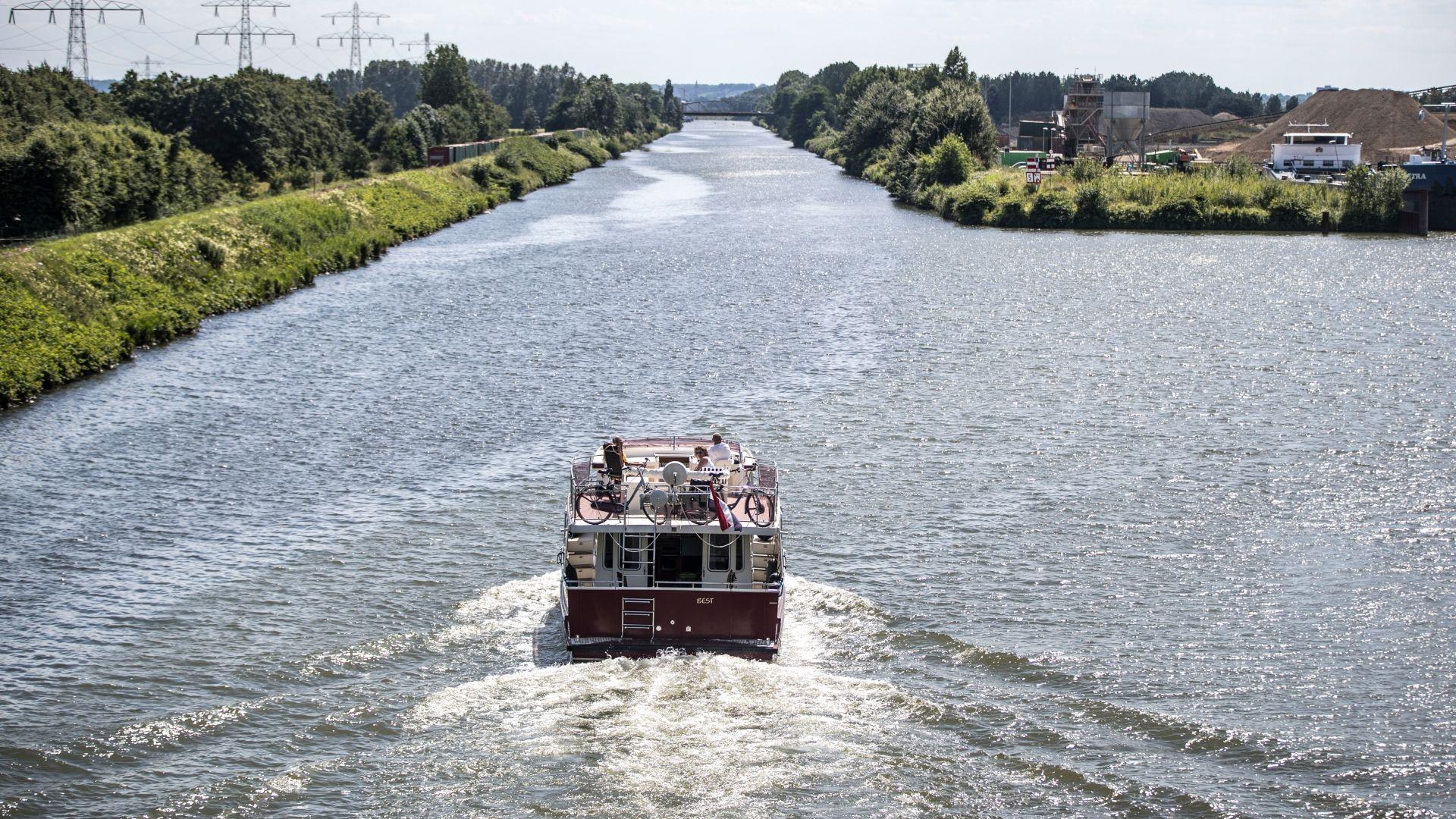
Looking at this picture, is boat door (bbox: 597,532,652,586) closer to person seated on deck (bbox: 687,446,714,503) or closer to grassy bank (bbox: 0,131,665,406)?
person seated on deck (bbox: 687,446,714,503)

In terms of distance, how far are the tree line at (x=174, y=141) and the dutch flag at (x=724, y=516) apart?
182 ft

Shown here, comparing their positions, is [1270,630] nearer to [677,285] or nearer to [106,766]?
[106,766]

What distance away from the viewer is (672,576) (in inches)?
1109

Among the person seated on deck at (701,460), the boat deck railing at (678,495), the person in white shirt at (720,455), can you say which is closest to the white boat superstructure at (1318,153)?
the person in white shirt at (720,455)

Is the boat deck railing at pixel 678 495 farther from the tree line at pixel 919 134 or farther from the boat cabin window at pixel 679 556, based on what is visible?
the tree line at pixel 919 134

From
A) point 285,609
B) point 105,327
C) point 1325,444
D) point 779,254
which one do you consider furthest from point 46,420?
point 779,254

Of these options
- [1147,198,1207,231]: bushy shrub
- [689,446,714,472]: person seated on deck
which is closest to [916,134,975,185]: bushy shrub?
[1147,198,1207,231]: bushy shrub

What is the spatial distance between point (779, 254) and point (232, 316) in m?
37.7

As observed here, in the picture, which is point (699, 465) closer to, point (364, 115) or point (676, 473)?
point (676, 473)

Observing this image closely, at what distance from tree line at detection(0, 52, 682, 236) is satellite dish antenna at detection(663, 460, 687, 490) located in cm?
5471

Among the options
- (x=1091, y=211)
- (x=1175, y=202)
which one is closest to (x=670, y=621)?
(x=1091, y=211)

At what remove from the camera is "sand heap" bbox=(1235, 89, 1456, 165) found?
16238cm

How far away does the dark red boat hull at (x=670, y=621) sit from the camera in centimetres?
2769

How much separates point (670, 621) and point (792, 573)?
6.25 metres
